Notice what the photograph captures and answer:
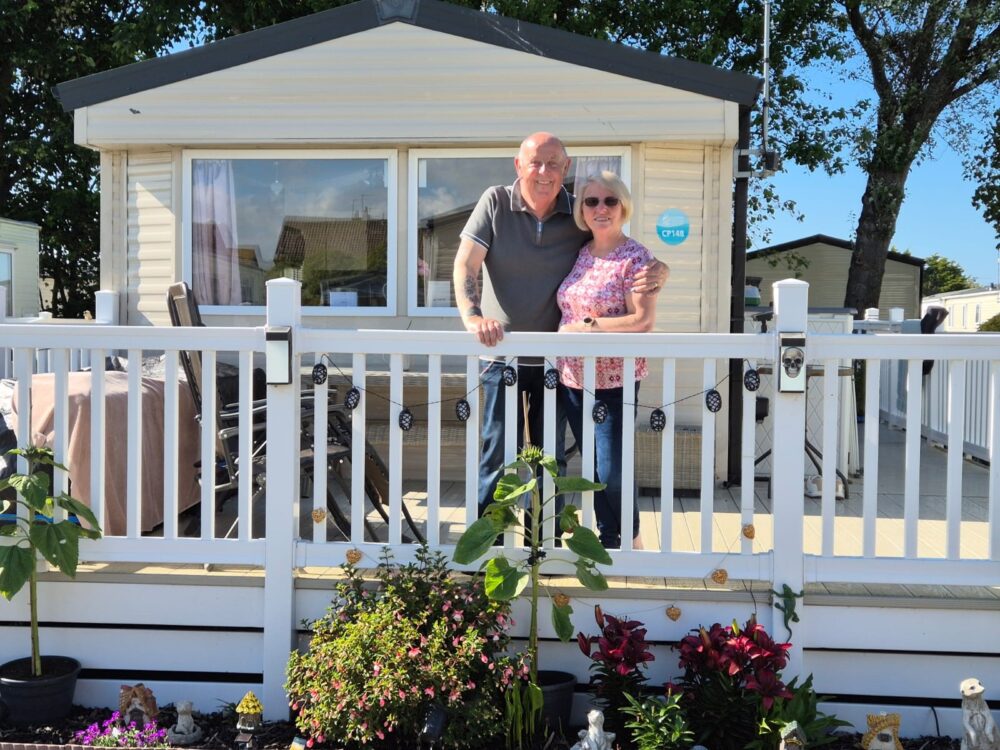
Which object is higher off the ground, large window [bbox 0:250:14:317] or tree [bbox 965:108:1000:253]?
tree [bbox 965:108:1000:253]

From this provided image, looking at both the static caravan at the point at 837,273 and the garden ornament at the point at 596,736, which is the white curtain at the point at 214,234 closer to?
the garden ornament at the point at 596,736

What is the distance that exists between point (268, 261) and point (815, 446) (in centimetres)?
343

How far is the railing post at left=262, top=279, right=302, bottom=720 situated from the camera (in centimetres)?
285

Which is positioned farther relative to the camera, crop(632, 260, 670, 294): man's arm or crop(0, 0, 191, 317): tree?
crop(0, 0, 191, 317): tree

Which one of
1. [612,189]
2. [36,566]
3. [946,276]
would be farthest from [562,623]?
[946,276]

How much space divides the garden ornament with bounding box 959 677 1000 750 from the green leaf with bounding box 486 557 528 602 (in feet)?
4.01

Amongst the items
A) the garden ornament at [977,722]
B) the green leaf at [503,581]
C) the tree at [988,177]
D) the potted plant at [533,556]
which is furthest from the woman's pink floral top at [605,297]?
the tree at [988,177]

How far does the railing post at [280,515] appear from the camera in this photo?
2.85m

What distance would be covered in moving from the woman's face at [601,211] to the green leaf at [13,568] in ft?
6.57

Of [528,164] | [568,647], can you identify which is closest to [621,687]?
[568,647]

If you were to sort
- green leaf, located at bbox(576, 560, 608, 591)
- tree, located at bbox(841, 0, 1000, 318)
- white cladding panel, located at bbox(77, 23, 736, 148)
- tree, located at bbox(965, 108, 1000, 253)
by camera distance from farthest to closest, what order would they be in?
tree, located at bbox(965, 108, 1000, 253)
tree, located at bbox(841, 0, 1000, 318)
white cladding panel, located at bbox(77, 23, 736, 148)
green leaf, located at bbox(576, 560, 608, 591)

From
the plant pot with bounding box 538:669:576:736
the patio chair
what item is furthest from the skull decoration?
the patio chair

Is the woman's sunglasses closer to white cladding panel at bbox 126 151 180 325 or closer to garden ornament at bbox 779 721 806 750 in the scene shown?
garden ornament at bbox 779 721 806 750

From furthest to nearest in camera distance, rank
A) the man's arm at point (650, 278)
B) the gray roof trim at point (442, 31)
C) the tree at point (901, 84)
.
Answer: the tree at point (901, 84), the gray roof trim at point (442, 31), the man's arm at point (650, 278)
